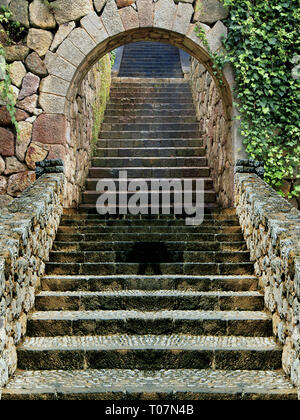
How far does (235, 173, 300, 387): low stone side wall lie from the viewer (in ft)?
8.24

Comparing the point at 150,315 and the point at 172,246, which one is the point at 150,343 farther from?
the point at 172,246

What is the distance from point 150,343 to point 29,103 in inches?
142

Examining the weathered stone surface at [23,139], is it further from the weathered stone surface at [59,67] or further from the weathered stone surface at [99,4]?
the weathered stone surface at [99,4]

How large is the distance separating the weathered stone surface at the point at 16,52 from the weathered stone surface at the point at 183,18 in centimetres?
180

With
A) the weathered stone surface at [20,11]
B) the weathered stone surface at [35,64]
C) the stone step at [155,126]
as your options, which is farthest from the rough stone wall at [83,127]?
the weathered stone surface at [20,11]

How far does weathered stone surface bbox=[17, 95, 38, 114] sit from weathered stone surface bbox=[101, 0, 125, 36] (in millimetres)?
1190

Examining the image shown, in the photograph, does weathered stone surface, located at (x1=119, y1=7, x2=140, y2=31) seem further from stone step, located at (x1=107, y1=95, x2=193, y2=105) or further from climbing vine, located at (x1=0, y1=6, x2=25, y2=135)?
stone step, located at (x1=107, y1=95, x2=193, y2=105)

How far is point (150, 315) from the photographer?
3049 millimetres

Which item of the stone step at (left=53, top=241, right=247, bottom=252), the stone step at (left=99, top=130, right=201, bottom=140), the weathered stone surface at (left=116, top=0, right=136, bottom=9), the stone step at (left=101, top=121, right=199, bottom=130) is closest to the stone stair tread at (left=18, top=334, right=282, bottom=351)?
the stone step at (left=53, top=241, right=247, bottom=252)

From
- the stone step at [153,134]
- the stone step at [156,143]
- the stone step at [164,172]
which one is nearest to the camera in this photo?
the stone step at [164,172]

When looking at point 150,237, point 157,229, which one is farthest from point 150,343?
point 157,229

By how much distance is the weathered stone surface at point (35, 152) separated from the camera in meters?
5.40

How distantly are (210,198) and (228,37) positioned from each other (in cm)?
229
